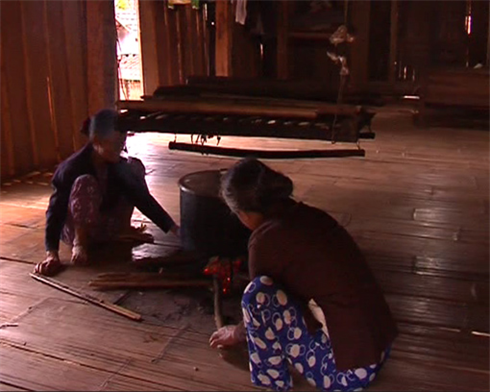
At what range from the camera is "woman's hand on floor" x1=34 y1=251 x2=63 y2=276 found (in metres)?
3.37

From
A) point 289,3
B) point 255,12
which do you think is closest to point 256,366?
point 255,12

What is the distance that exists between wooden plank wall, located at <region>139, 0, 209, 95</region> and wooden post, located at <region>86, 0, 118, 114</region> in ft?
6.57

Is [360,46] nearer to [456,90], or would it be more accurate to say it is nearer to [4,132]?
[456,90]

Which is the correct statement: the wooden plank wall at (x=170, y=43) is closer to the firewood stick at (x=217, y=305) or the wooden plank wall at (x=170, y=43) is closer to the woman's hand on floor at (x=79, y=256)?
the woman's hand on floor at (x=79, y=256)

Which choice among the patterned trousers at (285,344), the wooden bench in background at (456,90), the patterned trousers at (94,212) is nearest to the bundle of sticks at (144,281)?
the patterned trousers at (94,212)

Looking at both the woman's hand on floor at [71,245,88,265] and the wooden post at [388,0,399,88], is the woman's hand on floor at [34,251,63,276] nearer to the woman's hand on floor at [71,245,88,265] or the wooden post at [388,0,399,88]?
the woman's hand on floor at [71,245,88,265]

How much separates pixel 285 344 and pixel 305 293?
189mm

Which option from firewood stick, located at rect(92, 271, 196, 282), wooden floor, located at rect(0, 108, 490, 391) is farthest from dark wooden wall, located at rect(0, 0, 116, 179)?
firewood stick, located at rect(92, 271, 196, 282)

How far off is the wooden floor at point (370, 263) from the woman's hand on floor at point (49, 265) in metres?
0.06

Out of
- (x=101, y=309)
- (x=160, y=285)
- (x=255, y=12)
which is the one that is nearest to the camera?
(x=101, y=309)

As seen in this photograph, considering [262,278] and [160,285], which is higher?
[262,278]

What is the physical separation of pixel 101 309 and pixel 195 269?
576mm

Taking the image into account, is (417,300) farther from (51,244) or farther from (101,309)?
(51,244)

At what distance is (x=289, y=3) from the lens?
973cm
